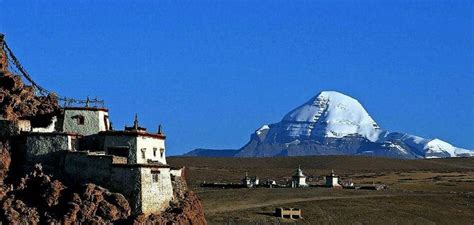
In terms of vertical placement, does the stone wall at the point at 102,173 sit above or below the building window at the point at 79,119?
below

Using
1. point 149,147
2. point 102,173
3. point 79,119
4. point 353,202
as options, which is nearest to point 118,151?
point 149,147

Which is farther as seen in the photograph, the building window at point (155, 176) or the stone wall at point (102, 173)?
the building window at point (155, 176)

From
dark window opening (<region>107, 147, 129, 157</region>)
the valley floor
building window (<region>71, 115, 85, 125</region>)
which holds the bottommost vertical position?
the valley floor

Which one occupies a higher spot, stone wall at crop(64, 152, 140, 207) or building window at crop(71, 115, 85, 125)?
building window at crop(71, 115, 85, 125)

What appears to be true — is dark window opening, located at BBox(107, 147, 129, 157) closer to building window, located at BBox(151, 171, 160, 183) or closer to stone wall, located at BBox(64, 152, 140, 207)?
stone wall, located at BBox(64, 152, 140, 207)

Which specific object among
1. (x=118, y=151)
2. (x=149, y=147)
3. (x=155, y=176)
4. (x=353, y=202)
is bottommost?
(x=353, y=202)

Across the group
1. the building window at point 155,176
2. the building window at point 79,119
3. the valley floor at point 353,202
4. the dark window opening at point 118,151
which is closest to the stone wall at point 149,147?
the dark window opening at point 118,151

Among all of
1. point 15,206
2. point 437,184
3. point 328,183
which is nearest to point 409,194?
point 328,183

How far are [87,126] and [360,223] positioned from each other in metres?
24.3

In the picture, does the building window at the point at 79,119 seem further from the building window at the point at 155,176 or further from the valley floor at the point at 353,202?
the valley floor at the point at 353,202

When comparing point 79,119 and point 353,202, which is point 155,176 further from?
point 353,202

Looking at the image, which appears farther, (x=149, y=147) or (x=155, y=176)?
(x=149, y=147)

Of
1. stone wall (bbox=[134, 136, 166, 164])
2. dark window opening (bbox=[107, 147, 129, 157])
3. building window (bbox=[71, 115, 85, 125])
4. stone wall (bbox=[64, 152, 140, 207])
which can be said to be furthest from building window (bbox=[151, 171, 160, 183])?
building window (bbox=[71, 115, 85, 125])

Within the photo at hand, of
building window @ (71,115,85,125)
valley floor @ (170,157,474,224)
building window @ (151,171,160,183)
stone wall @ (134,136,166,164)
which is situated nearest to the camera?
building window @ (151,171,160,183)
